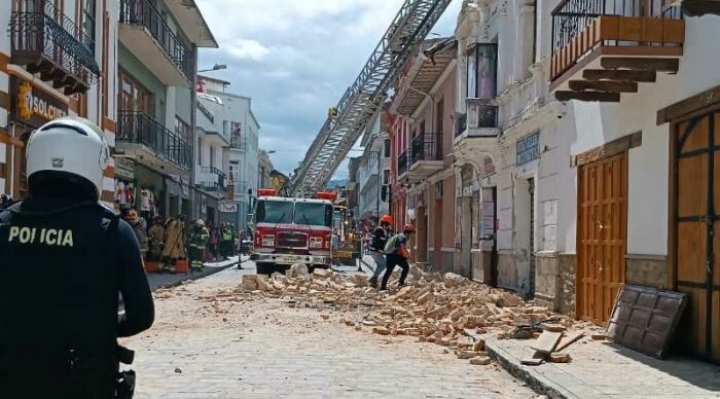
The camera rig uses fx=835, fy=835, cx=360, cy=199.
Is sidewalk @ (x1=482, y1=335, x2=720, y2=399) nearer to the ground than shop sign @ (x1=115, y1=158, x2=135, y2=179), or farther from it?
nearer to the ground

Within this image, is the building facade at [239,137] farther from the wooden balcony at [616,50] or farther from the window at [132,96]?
the wooden balcony at [616,50]

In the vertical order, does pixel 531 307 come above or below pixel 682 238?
below

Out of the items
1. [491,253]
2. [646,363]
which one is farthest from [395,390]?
[491,253]

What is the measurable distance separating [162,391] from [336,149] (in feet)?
96.6

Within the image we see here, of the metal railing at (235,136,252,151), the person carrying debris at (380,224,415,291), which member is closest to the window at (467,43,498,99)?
the person carrying debris at (380,224,415,291)

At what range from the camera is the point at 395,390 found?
7902mm

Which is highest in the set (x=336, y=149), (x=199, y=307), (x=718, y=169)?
(x=336, y=149)

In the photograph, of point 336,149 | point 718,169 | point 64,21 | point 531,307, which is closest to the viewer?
point 718,169

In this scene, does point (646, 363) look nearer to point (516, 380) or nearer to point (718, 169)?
point (516, 380)

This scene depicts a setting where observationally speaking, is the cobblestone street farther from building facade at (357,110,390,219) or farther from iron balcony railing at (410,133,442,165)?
building facade at (357,110,390,219)

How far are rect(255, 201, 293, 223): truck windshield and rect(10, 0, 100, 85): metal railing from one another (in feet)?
29.8

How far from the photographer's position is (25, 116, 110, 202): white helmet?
3059mm

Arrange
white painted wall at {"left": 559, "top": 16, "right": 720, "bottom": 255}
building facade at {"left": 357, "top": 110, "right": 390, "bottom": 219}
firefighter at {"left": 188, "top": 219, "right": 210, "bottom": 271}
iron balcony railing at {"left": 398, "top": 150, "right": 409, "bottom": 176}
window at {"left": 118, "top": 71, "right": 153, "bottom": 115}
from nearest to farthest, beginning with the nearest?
white painted wall at {"left": 559, "top": 16, "right": 720, "bottom": 255} → window at {"left": 118, "top": 71, "right": 153, "bottom": 115} → firefighter at {"left": 188, "top": 219, "right": 210, "bottom": 271} → iron balcony railing at {"left": 398, "top": 150, "right": 409, "bottom": 176} → building facade at {"left": 357, "top": 110, "right": 390, "bottom": 219}

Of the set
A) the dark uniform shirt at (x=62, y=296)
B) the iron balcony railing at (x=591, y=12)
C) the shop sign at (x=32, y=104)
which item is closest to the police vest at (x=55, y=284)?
the dark uniform shirt at (x=62, y=296)
